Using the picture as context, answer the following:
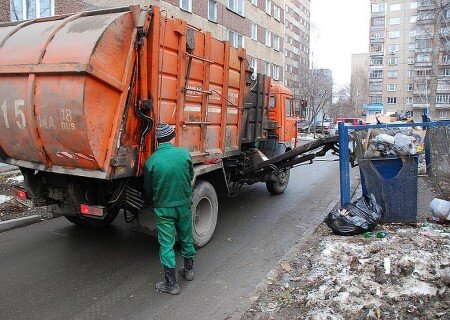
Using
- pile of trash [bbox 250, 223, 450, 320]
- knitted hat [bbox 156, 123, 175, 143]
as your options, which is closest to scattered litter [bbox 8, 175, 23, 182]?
knitted hat [bbox 156, 123, 175, 143]

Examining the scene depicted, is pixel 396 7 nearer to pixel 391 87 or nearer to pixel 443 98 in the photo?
pixel 391 87

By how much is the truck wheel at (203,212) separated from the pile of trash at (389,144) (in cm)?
237

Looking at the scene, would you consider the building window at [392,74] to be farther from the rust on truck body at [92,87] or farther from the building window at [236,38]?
the rust on truck body at [92,87]

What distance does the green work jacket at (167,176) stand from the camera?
409cm

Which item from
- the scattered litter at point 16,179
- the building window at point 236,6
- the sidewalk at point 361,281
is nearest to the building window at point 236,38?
the building window at point 236,6

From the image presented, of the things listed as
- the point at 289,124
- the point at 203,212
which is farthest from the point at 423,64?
the point at 203,212

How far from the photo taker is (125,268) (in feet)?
15.9

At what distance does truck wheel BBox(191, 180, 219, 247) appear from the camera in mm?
5398

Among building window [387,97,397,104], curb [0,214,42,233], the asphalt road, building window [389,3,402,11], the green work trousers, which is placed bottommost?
the asphalt road

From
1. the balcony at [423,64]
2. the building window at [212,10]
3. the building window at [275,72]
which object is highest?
the balcony at [423,64]

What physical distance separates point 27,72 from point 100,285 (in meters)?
2.34

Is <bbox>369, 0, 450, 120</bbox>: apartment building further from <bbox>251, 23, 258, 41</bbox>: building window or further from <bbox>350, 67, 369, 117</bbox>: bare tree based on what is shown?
<bbox>251, 23, 258, 41</bbox>: building window

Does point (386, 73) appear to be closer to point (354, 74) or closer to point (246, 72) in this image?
point (354, 74)

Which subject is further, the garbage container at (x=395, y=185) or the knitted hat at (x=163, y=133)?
the garbage container at (x=395, y=185)
